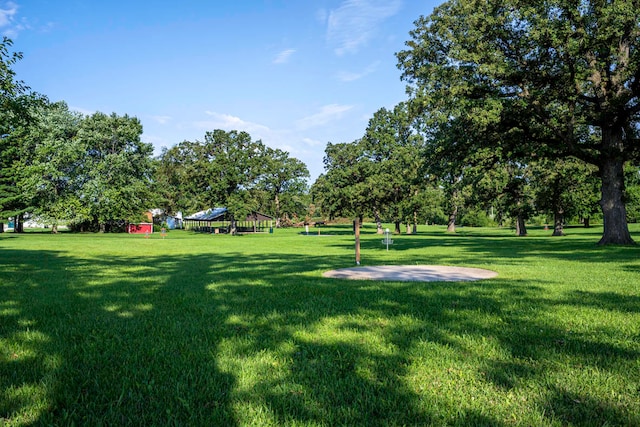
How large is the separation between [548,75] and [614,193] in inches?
284

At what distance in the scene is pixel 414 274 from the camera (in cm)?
1027

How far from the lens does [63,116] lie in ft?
173

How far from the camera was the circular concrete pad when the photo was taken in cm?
944

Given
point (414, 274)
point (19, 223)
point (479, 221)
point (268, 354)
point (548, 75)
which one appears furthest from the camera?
point (479, 221)

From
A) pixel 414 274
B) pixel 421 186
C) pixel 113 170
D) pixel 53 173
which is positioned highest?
pixel 113 170

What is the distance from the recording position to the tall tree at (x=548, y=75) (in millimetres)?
18578

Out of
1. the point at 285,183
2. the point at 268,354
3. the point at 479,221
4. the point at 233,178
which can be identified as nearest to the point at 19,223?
the point at 233,178

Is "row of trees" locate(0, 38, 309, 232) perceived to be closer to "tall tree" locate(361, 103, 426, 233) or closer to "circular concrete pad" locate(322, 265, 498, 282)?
"tall tree" locate(361, 103, 426, 233)

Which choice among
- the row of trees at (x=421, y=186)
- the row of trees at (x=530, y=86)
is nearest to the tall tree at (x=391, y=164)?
the row of trees at (x=421, y=186)

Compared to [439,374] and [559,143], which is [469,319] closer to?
[439,374]

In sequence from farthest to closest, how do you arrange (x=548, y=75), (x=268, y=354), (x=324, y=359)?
(x=548, y=75)
(x=268, y=354)
(x=324, y=359)

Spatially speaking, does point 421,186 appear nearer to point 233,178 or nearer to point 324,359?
point 233,178

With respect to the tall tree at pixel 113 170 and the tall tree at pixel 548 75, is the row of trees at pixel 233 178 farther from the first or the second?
the tall tree at pixel 548 75

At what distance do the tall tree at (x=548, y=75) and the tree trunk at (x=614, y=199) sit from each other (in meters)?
0.05
